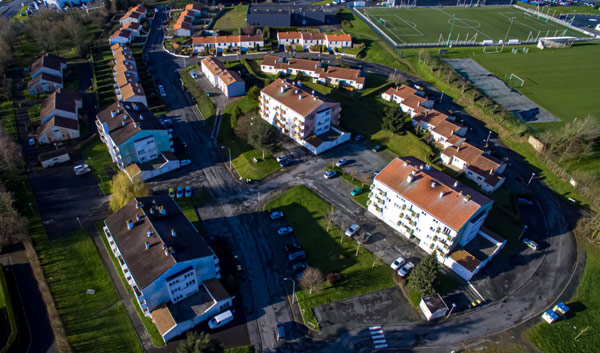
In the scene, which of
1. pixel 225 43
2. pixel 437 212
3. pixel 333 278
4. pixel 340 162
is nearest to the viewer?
pixel 333 278

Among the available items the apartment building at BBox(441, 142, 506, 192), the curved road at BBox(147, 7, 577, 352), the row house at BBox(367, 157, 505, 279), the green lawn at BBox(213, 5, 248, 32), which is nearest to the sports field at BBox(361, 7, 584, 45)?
the green lawn at BBox(213, 5, 248, 32)

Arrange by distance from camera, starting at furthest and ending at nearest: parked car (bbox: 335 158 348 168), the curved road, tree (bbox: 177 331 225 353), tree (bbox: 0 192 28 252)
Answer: parked car (bbox: 335 158 348 168) < tree (bbox: 0 192 28 252) < the curved road < tree (bbox: 177 331 225 353)

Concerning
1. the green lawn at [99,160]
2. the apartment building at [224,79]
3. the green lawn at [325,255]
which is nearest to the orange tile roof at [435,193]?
the green lawn at [325,255]

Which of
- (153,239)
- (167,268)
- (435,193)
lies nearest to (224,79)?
(153,239)

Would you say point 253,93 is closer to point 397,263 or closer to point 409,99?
point 409,99

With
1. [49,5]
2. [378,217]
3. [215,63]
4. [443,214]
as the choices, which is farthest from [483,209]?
[49,5]

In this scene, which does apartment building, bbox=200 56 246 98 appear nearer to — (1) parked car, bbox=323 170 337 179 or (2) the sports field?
(1) parked car, bbox=323 170 337 179
